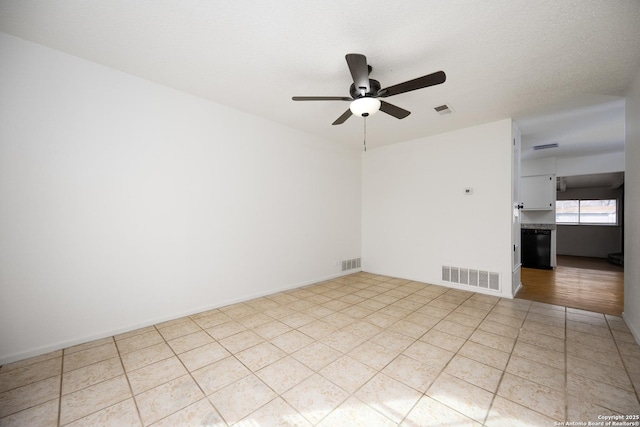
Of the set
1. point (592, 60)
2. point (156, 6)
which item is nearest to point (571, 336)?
point (592, 60)

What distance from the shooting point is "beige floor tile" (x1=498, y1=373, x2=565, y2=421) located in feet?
5.10

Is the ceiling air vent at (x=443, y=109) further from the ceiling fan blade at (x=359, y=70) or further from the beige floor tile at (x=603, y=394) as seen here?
the beige floor tile at (x=603, y=394)

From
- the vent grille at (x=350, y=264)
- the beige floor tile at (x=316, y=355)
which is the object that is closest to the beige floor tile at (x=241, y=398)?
the beige floor tile at (x=316, y=355)

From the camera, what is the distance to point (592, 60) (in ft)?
7.64

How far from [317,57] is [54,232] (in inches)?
115

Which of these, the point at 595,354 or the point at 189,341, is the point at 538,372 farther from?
the point at 189,341

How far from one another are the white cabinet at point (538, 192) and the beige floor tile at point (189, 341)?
23.2 feet

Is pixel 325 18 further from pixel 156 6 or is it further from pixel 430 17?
pixel 156 6

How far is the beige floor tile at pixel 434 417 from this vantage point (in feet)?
4.79

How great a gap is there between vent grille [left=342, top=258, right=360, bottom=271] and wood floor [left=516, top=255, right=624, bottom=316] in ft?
9.16

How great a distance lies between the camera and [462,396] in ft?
5.51

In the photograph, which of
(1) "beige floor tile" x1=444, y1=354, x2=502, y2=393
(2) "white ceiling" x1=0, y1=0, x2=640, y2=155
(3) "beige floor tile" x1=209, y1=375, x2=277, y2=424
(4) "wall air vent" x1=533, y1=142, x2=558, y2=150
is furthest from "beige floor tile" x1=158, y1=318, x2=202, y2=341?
(4) "wall air vent" x1=533, y1=142, x2=558, y2=150

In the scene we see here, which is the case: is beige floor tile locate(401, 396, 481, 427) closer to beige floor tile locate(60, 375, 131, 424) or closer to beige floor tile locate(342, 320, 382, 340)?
beige floor tile locate(342, 320, 382, 340)

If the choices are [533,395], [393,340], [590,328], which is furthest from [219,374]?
[590,328]
